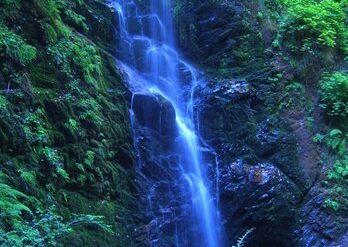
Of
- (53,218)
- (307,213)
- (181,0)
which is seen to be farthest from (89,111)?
(181,0)

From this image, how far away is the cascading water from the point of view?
962 cm

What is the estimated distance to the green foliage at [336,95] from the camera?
1131 cm

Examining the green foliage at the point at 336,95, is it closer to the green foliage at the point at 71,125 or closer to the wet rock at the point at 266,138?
the wet rock at the point at 266,138

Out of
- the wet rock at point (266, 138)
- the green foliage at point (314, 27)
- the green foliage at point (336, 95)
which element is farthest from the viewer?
the green foliage at point (314, 27)

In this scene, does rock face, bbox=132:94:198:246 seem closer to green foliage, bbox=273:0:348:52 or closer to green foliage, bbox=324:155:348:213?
green foliage, bbox=324:155:348:213

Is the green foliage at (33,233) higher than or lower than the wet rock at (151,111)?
lower

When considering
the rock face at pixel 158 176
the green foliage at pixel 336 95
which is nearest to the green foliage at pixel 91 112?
the rock face at pixel 158 176

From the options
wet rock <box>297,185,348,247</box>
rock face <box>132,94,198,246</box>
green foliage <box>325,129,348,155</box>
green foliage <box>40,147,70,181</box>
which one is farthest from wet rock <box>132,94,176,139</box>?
green foliage <box>325,129,348,155</box>

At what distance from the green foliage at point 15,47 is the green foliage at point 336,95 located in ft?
25.6

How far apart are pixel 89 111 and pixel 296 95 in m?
6.11

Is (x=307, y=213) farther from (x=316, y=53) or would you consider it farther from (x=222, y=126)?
(x=316, y=53)

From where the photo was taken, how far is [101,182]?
838 centimetres

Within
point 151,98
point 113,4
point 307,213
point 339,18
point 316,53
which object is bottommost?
point 307,213

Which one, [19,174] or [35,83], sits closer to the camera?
[19,174]
